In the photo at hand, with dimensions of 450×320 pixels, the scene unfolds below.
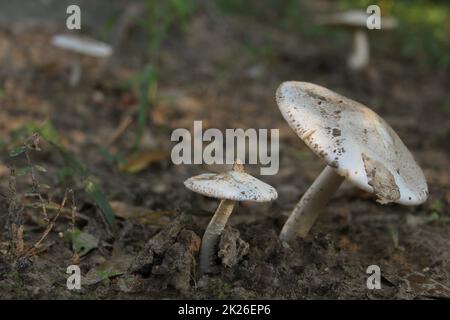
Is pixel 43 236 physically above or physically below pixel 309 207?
below

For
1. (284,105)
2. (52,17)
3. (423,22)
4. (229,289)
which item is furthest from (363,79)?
(229,289)

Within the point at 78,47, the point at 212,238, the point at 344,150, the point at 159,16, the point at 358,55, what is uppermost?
the point at 358,55

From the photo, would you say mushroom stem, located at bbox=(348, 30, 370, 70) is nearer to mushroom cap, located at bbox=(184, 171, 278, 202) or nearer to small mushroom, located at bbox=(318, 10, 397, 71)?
small mushroom, located at bbox=(318, 10, 397, 71)

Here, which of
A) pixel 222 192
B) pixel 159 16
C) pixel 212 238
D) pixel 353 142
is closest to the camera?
pixel 222 192

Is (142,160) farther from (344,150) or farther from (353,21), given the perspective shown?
(353,21)

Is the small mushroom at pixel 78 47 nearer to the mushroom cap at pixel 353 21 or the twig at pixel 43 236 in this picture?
the mushroom cap at pixel 353 21

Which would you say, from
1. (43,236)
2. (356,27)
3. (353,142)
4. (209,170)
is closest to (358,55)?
(356,27)

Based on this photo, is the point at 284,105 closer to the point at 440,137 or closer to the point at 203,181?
the point at 203,181
